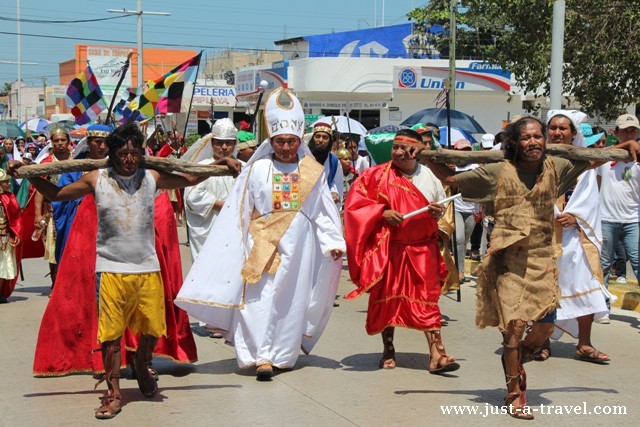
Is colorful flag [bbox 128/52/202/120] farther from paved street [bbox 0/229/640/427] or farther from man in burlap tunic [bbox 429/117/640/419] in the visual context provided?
man in burlap tunic [bbox 429/117/640/419]

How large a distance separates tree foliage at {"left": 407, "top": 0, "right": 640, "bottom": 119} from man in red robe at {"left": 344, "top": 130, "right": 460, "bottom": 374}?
11.0 metres

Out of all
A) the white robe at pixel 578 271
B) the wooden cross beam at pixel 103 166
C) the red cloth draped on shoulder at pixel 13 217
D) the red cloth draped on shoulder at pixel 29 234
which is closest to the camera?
the wooden cross beam at pixel 103 166

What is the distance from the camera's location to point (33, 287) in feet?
39.5

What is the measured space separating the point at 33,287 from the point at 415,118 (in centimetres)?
812

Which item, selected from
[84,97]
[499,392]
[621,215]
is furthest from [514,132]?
[84,97]

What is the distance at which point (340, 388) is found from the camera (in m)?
6.77

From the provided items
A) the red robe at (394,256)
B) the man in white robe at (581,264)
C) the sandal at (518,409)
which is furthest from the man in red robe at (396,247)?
the sandal at (518,409)

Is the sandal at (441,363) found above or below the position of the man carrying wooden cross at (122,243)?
below

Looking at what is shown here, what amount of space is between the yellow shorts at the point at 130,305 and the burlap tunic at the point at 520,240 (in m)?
2.01

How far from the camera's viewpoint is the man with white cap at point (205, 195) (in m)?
8.81

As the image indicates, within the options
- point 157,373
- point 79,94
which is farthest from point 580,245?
point 79,94

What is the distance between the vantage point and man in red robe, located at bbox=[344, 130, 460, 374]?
741 cm

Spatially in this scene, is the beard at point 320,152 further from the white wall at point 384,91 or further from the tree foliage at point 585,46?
the white wall at point 384,91

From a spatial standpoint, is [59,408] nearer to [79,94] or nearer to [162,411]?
[162,411]
